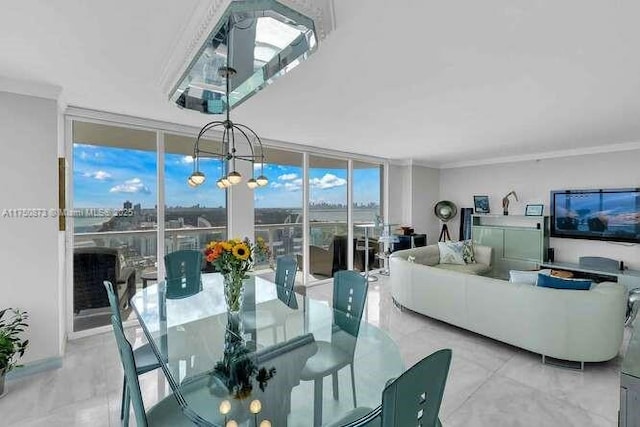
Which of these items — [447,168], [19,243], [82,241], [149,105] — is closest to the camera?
[19,243]

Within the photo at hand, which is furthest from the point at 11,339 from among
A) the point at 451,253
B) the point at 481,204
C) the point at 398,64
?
the point at 481,204

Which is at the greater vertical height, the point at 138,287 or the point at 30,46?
the point at 30,46

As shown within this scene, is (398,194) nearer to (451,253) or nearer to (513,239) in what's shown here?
(451,253)

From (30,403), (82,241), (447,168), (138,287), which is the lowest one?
(30,403)

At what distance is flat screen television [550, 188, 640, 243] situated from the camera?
462 cm

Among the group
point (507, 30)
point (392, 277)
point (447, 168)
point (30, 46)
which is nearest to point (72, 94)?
point (30, 46)

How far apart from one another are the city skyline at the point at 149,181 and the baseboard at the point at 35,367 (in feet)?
5.10

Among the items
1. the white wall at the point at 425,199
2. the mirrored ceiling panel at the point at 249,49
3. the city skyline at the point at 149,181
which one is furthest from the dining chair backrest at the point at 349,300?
the white wall at the point at 425,199

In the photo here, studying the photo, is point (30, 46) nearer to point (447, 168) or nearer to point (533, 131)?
point (533, 131)

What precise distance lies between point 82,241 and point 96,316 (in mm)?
896

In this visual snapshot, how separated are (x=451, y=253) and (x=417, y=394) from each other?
462 centimetres

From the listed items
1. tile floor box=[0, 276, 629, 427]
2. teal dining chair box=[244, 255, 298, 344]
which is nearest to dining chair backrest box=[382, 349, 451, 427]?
teal dining chair box=[244, 255, 298, 344]

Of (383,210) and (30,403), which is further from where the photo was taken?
(383,210)

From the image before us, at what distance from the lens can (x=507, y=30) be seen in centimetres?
172
